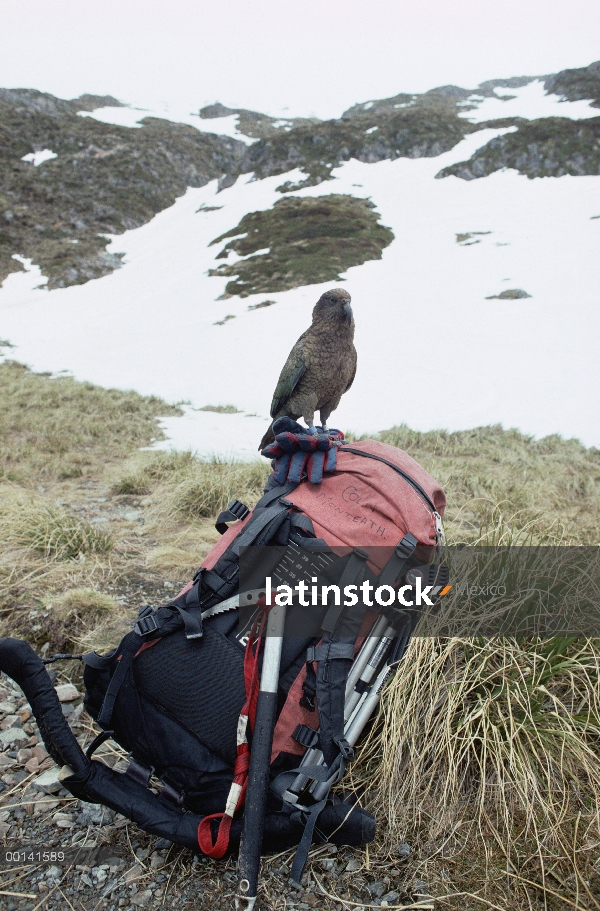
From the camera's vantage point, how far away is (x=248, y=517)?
2322 millimetres

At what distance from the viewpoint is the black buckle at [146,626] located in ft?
5.92

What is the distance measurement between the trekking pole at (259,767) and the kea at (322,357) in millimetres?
2334

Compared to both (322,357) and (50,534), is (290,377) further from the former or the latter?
(50,534)

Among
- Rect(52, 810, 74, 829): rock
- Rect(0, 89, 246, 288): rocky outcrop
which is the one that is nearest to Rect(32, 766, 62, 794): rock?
Rect(52, 810, 74, 829): rock

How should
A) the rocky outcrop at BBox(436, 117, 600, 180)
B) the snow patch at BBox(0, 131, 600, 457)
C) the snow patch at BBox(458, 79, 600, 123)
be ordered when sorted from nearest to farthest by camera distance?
1. the snow patch at BBox(0, 131, 600, 457)
2. the rocky outcrop at BBox(436, 117, 600, 180)
3. the snow patch at BBox(458, 79, 600, 123)

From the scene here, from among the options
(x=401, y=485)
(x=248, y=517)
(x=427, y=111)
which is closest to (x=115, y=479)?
(x=248, y=517)

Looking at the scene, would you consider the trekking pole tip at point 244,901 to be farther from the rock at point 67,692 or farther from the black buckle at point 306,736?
the rock at point 67,692

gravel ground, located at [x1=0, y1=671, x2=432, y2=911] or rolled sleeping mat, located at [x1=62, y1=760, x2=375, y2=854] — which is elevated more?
rolled sleeping mat, located at [x1=62, y1=760, x2=375, y2=854]

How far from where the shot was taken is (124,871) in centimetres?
165

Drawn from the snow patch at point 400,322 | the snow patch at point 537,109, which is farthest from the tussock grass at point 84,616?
the snow patch at point 537,109

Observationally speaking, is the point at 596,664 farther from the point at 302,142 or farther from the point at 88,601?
the point at 302,142

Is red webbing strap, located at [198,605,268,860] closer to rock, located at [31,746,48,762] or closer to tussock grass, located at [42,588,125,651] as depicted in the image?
rock, located at [31,746,48,762]

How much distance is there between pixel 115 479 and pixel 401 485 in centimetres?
426

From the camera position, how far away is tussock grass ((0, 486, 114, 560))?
3637mm
